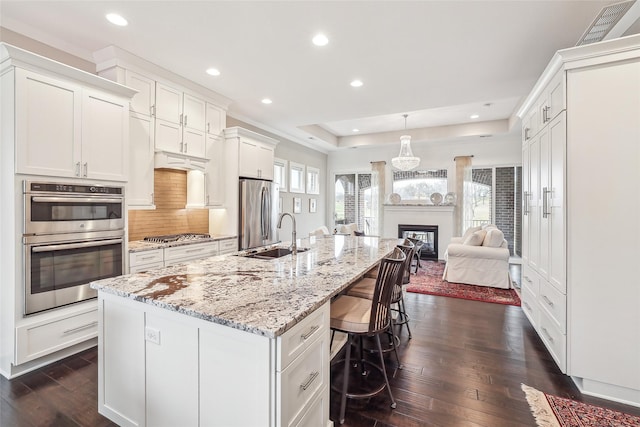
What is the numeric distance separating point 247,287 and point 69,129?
2.28 m

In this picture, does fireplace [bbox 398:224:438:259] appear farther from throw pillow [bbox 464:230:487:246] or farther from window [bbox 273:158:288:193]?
window [bbox 273:158:288:193]

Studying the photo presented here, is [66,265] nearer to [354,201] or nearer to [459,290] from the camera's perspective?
[459,290]

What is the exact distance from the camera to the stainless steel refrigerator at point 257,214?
4.36 m

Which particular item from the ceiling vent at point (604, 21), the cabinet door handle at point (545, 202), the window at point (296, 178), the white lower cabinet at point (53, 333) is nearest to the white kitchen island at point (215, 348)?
the white lower cabinet at point (53, 333)

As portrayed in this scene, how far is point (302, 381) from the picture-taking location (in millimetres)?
1323

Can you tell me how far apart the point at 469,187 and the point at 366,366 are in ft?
20.0

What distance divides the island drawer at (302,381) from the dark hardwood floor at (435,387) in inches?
22.6

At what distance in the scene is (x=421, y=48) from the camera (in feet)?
9.49

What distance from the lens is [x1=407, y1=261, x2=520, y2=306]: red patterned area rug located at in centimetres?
412

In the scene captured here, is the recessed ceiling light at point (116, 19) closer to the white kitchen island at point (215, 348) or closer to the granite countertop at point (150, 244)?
the granite countertop at point (150, 244)

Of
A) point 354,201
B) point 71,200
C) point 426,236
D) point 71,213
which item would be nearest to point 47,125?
point 71,200

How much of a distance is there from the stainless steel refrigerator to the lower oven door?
5.64 ft

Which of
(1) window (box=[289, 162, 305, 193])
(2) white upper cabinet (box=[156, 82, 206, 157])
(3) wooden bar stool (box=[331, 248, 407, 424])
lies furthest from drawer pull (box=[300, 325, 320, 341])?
(1) window (box=[289, 162, 305, 193])

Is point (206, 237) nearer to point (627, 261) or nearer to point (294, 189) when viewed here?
point (294, 189)
